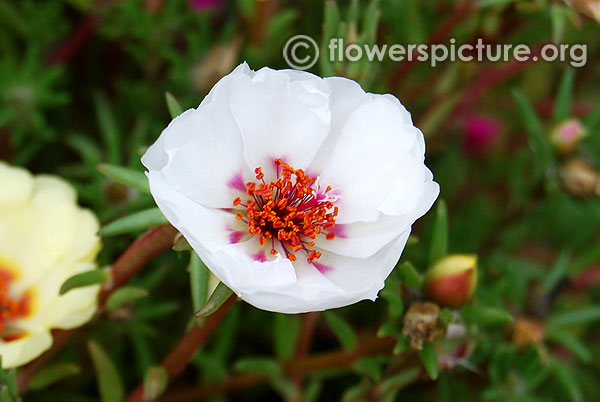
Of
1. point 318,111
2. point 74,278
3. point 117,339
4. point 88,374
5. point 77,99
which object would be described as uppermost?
point 318,111

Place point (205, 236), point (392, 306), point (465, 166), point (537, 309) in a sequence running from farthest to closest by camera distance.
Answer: point (465, 166)
point (537, 309)
point (392, 306)
point (205, 236)

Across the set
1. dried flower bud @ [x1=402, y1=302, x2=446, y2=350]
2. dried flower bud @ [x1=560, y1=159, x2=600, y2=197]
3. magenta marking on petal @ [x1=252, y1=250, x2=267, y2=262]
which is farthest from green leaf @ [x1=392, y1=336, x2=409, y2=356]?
dried flower bud @ [x1=560, y1=159, x2=600, y2=197]

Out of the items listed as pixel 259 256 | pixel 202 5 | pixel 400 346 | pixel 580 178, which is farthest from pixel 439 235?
pixel 202 5

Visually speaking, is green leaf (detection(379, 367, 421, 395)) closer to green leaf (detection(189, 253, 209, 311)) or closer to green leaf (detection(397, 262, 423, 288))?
green leaf (detection(397, 262, 423, 288))

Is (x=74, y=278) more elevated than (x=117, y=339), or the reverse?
(x=74, y=278)

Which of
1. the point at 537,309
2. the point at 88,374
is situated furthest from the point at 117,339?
the point at 537,309

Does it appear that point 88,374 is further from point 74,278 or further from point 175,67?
point 175,67

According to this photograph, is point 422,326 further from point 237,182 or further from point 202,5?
point 202,5
